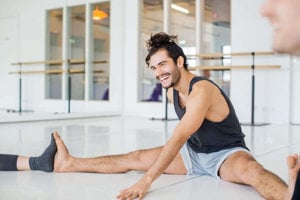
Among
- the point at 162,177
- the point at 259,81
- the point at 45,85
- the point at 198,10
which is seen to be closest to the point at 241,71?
the point at 259,81

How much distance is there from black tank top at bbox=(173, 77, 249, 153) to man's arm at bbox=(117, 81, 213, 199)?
141mm

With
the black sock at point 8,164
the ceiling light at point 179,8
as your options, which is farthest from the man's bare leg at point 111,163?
A: the ceiling light at point 179,8

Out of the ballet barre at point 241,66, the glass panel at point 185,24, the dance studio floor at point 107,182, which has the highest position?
the glass panel at point 185,24

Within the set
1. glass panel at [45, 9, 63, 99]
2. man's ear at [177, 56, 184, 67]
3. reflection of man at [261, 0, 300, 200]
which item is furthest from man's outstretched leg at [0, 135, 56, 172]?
glass panel at [45, 9, 63, 99]

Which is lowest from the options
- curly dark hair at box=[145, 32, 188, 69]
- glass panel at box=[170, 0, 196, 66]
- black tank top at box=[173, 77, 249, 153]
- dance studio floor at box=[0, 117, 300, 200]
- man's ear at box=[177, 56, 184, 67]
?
dance studio floor at box=[0, 117, 300, 200]

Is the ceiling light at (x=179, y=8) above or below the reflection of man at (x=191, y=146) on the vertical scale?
above

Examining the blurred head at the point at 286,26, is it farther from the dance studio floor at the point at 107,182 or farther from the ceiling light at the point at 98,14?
the ceiling light at the point at 98,14

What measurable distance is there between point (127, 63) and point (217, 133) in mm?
6233

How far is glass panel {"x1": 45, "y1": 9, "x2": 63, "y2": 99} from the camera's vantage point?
622cm

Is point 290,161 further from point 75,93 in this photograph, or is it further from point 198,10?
point 198,10

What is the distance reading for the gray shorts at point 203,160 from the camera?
2213 mm

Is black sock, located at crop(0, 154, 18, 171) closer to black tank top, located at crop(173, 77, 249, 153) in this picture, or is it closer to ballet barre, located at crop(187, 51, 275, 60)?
black tank top, located at crop(173, 77, 249, 153)

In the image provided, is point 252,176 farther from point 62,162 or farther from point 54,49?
point 54,49

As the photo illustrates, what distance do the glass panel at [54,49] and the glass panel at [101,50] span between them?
2.45ft
